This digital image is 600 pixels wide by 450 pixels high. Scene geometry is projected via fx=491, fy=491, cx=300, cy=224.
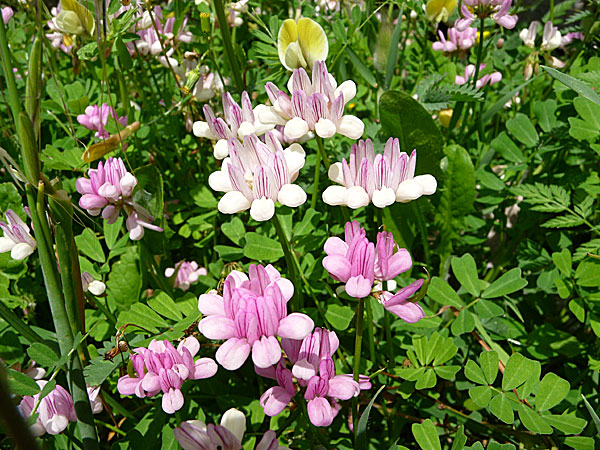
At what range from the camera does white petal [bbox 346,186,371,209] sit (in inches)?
34.8

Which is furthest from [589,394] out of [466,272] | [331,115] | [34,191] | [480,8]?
[34,191]

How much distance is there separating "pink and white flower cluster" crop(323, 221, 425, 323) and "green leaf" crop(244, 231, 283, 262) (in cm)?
41

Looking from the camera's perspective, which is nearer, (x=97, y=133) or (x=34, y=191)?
(x=34, y=191)

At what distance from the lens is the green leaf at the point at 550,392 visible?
3.27ft

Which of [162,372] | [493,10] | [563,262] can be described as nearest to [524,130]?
[493,10]

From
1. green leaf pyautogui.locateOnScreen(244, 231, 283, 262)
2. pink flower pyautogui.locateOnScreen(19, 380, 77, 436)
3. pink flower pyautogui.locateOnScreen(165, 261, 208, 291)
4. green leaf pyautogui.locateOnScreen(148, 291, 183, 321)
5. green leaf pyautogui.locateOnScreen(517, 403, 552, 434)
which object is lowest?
pink flower pyautogui.locateOnScreen(165, 261, 208, 291)

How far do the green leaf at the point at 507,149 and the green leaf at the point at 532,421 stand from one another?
87 centimetres

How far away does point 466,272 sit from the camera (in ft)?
4.08

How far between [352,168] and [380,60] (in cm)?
87

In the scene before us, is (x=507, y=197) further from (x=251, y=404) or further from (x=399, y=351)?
(x=251, y=404)

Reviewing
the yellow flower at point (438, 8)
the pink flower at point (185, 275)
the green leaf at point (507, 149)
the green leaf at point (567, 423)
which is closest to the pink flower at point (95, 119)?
the pink flower at point (185, 275)

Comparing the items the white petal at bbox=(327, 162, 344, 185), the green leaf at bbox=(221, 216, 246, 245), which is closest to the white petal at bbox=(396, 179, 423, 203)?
the white petal at bbox=(327, 162, 344, 185)

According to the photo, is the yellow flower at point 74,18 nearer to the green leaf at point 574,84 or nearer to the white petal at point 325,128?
the white petal at point 325,128

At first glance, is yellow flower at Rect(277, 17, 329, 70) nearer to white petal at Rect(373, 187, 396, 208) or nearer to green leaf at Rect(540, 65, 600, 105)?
white petal at Rect(373, 187, 396, 208)
